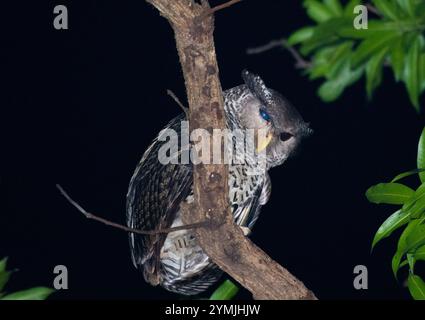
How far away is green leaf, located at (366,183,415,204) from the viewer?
1.65 m

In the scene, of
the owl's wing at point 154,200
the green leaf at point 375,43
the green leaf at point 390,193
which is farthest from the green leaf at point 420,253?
the owl's wing at point 154,200

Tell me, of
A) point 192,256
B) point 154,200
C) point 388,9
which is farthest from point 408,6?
point 192,256

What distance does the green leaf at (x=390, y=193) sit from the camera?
1.65 m

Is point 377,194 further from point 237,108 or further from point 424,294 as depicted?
point 237,108

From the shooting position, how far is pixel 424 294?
162 cm

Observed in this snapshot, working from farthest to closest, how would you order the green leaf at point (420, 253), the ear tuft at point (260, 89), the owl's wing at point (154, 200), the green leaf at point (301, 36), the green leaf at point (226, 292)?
1. the ear tuft at point (260, 89)
2. the owl's wing at point (154, 200)
3. the green leaf at point (226, 292)
4. the green leaf at point (301, 36)
5. the green leaf at point (420, 253)

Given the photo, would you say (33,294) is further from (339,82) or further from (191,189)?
(339,82)

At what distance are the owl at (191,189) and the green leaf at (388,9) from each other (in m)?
0.73

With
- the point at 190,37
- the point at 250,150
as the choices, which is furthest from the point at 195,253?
the point at 190,37

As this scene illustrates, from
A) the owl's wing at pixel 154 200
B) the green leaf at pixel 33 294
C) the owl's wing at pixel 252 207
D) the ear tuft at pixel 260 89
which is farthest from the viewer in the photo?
the owl's wing at pixel 252 207

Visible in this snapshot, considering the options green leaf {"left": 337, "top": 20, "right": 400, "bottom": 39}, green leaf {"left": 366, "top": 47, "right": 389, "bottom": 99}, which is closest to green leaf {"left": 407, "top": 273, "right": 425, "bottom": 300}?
green leaf {"left": 366, "top": 47, "right": 389, "bottom": 99}

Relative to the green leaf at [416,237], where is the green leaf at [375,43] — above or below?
above

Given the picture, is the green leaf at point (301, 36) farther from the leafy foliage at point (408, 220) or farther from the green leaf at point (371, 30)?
the leafy foliage at point (408, 220)
